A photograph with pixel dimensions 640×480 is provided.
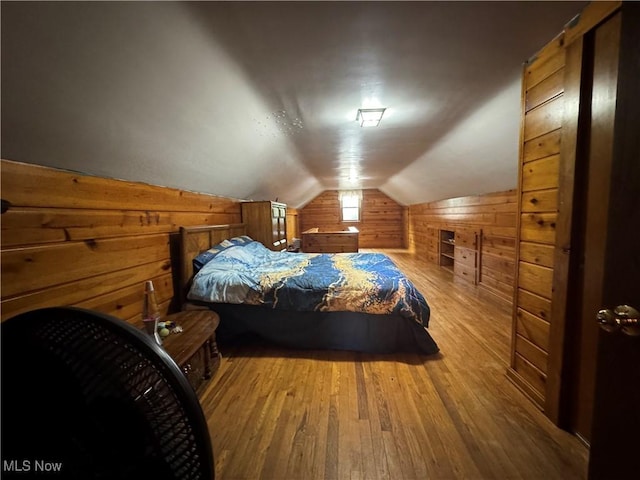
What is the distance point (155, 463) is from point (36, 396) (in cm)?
25

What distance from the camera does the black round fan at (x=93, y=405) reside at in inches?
18.3

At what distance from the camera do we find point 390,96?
6.64 ft

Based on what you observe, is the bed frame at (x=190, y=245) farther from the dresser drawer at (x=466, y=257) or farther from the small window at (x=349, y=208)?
the small window at (x=349, y=208)

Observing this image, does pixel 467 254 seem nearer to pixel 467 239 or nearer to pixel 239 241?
pixel 467 239

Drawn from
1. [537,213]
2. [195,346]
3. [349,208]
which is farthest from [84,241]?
[349,208]

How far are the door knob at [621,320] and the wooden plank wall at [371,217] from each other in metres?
8.14

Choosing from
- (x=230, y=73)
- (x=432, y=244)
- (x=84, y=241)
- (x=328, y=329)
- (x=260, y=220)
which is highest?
Answer: (x=230, y=73)

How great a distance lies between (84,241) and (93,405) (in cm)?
133

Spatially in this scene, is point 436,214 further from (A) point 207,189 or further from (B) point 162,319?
(B) point 162,319

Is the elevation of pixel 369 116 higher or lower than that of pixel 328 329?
higher

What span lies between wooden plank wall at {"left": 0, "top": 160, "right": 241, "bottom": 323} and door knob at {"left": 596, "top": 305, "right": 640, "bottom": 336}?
2.05 meters

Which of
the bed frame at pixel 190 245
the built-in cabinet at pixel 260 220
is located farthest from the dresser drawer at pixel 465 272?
the bed frame at pixel 190 245

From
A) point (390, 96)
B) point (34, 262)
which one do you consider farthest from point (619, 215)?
point (34, 262)

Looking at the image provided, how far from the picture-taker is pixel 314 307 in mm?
2141
